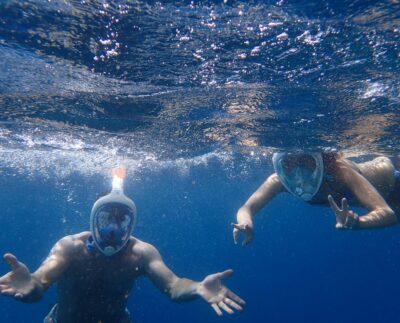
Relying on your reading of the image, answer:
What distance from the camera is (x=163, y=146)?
767 inches

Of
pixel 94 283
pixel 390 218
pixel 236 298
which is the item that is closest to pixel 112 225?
pixel 94 283

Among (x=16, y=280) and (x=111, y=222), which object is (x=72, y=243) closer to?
(x=111, y=222)

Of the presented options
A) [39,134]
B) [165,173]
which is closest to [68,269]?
[39,134]

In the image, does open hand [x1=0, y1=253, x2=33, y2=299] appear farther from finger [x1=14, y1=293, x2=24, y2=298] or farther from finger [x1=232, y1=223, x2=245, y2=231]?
finger [x1=232, y1=223, x2=245, y2=231]

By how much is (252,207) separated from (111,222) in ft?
10.8

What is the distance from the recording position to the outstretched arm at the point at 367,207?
512 centimetres

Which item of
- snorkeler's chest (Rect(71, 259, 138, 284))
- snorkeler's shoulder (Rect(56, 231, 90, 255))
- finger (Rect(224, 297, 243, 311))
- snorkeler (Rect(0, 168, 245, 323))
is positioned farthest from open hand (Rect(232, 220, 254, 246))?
snorkeler's shoulder (Rect(56, 231, 90, 255))

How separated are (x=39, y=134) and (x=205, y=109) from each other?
30.6 feet

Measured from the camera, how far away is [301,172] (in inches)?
315

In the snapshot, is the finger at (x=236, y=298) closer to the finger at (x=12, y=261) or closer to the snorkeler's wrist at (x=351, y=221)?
the snorkeler's wrist at (x=351, y=221)

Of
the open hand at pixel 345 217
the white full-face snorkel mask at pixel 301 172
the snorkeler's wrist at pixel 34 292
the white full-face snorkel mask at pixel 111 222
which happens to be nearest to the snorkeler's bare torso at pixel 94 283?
the white full-face snorkel mask at pixel 111 222

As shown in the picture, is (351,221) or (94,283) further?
(94,283)

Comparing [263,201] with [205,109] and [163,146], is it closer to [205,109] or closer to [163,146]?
[205,109]

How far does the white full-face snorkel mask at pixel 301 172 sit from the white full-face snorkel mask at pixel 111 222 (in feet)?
12.3
